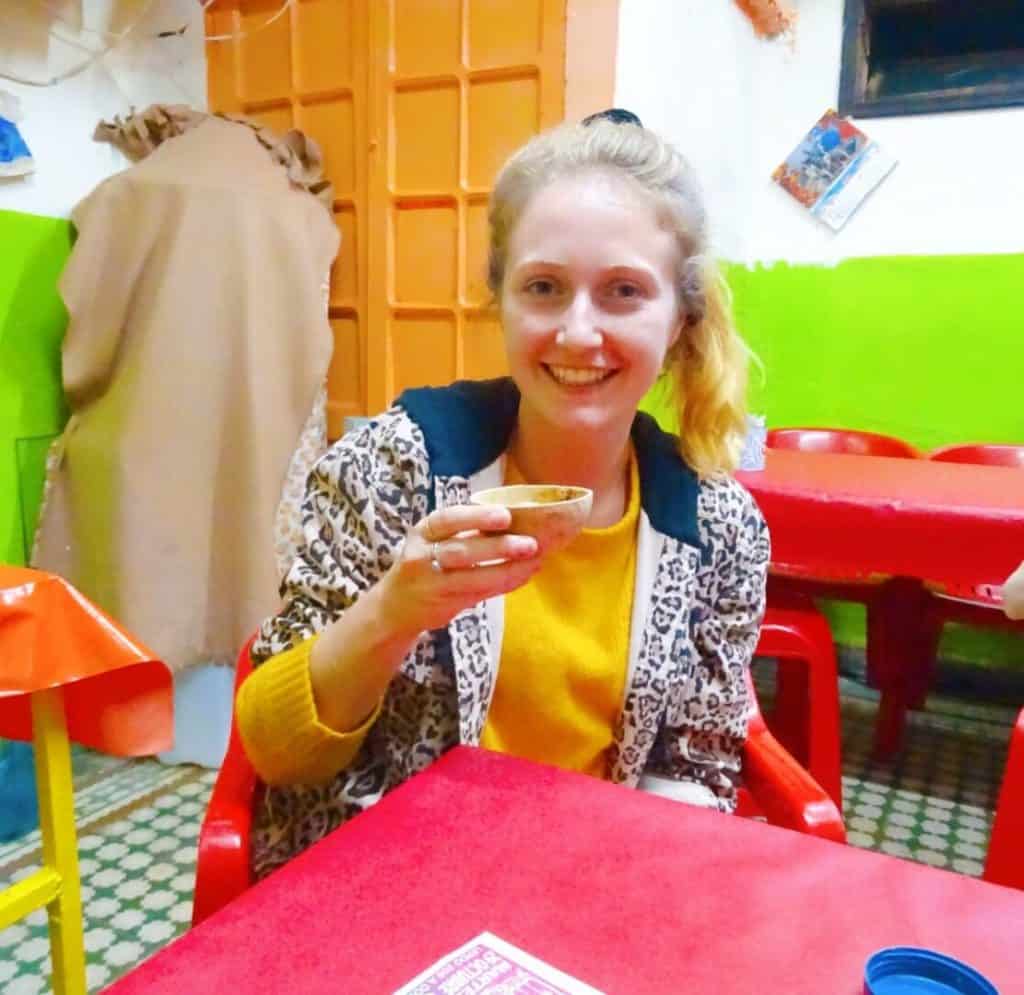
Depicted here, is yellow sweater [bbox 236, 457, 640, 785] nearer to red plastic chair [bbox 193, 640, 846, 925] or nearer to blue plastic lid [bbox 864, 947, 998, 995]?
red plastic chair [bbox 193, 640, 846, 925]

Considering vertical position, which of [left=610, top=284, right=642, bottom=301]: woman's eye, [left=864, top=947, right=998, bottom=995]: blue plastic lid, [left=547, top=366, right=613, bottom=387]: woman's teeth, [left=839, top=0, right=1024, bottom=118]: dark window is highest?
[left=839, top=0, right=1024, bottom=118]: dark window

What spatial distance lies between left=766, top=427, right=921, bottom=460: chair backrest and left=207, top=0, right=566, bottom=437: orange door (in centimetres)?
91

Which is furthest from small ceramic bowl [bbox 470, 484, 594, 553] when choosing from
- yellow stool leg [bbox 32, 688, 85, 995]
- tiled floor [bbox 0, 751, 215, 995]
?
tiled floor [bbox 0, 751, 215, 995]

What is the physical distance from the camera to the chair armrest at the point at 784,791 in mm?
965

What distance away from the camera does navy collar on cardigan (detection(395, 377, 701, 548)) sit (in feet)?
3.37

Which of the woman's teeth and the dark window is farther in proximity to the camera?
the dark window

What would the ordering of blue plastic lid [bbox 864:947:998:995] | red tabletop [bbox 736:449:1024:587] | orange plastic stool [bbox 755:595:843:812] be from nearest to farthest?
blue plastic lid [bbox 864:947:998:995]
red tabletop [bbox 736:449:1024:587]
orange plastic stool [bbox 755:595:843:812]

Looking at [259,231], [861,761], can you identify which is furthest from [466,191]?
[861,761]

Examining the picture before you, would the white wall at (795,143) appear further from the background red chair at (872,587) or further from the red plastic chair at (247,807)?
the red plastic chair at (247,807)

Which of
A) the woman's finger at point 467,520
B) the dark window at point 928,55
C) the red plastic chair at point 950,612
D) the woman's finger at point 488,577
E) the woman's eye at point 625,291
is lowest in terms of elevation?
the red plastic chair at point 950,612

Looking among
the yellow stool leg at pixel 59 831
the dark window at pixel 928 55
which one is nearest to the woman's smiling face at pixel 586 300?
the yellow stool leg at pixel 59 831

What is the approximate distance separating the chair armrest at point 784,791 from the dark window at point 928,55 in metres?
2.71

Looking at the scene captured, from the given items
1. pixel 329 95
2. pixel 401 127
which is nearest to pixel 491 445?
pixel 401 127

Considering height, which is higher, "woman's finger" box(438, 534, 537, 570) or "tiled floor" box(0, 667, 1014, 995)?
"woman's finger" box(438, 534, 537, 570)
